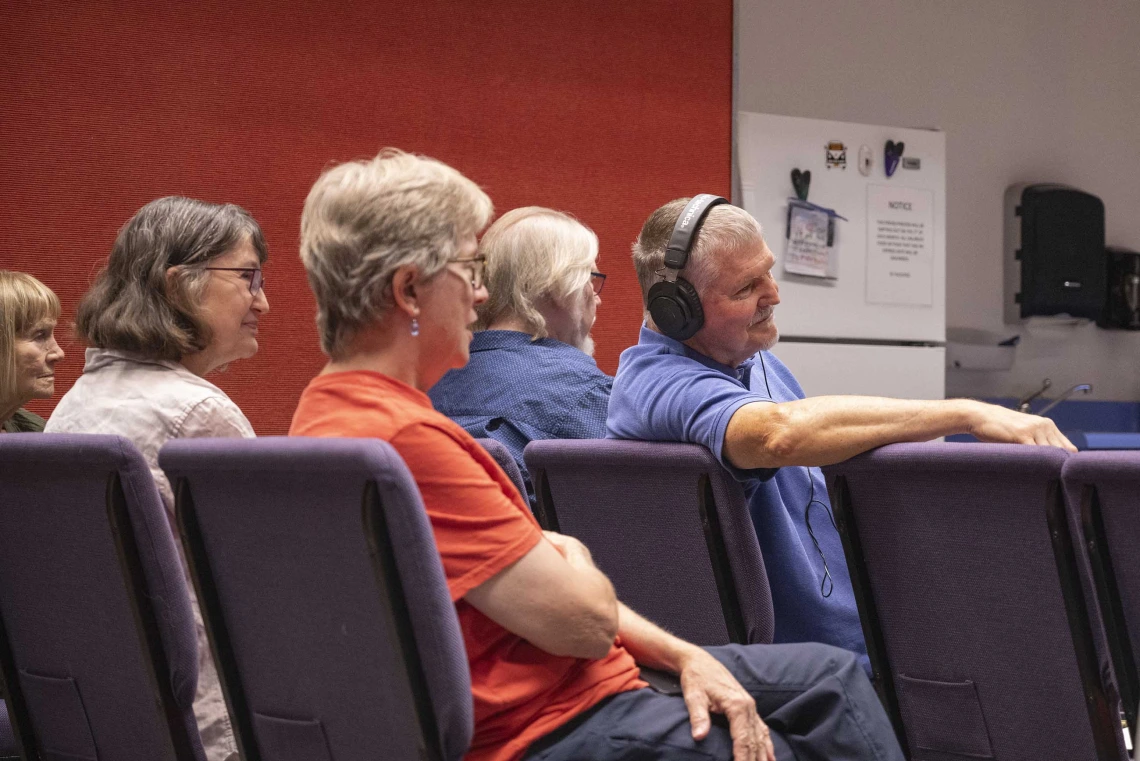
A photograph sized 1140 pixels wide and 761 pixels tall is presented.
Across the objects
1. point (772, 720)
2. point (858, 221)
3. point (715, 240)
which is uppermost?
point (858, 221)

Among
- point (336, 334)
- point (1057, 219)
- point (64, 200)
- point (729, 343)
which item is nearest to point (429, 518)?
point (336, 334)

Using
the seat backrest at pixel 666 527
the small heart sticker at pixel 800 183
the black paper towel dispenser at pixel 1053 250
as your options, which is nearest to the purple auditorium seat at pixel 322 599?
the seat backrest at pixel 666 527

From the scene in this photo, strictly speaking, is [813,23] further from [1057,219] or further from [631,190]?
[1057,219]

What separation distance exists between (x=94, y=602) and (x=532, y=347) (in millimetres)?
1243

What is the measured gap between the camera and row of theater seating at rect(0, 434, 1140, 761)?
1222mm

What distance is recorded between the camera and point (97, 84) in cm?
358

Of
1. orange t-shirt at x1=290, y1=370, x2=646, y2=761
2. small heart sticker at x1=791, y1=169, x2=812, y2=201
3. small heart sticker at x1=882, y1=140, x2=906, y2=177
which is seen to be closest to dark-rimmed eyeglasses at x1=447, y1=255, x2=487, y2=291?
orange t-shirt at x1=290, y1=370, x2=646, y2=761

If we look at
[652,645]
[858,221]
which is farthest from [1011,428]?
[858,221]

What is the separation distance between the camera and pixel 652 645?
1.48 metres

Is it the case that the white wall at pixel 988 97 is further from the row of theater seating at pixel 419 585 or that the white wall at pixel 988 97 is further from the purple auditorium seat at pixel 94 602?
the purple auditorium seat at pixel 94 602

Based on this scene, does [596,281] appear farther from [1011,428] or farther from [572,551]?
[572,551]

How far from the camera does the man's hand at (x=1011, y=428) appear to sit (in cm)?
163

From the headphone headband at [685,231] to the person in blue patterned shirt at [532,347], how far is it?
0.48 m

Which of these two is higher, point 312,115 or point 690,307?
point 312,115
